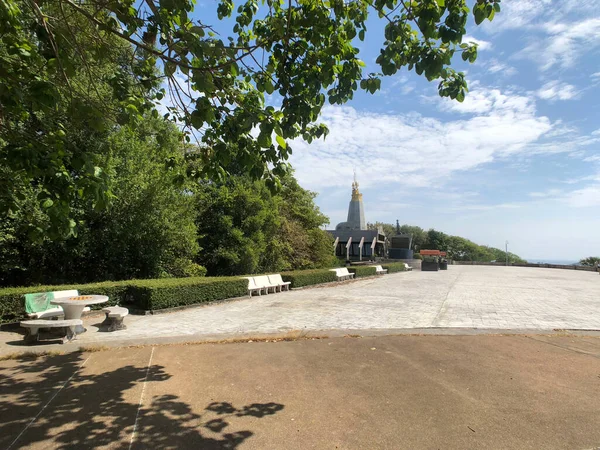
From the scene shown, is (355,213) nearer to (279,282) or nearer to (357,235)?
(357,235)

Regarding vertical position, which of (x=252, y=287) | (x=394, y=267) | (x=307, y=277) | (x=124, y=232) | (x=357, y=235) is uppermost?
(x=357, y=235)

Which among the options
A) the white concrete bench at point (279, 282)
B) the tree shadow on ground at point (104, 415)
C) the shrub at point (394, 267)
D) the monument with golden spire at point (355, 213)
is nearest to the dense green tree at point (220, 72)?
the tree shadow on ground at point (104, 415)

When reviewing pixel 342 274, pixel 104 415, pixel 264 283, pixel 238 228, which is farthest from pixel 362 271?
pixel 104 415

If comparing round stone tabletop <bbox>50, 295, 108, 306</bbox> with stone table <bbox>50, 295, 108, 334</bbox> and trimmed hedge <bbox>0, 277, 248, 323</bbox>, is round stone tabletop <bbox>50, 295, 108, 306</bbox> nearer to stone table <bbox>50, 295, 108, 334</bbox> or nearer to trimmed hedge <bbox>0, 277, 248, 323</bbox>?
stone table <bbox>50, 295, 108, 334</bbox>

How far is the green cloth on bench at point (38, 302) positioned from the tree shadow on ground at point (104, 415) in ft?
11.0

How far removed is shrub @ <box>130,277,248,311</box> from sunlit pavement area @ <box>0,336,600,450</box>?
12.4 feet

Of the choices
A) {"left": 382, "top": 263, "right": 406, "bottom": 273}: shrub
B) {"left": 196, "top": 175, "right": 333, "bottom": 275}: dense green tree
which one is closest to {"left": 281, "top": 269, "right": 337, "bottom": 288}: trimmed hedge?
{"left": 196, "top": 175, "right": 333, "bottom": 275}: dense green tree

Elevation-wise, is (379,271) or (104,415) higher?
(379,271)

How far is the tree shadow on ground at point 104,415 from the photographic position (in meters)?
3.36

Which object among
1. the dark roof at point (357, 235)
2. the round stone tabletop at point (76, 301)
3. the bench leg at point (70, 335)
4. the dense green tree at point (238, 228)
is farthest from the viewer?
A: the dark roof at point (357, 235)

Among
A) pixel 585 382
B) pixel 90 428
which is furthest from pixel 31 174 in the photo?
pixel 585 382

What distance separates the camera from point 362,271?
25438 mm

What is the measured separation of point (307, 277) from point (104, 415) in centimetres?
1430

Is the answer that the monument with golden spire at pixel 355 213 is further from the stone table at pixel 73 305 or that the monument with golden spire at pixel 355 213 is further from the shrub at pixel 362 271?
the stone table at pixel 73 305
